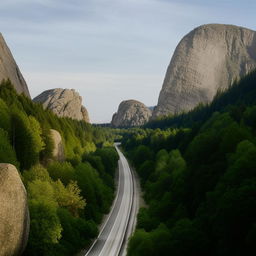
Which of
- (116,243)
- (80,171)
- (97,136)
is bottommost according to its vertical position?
(97,136)

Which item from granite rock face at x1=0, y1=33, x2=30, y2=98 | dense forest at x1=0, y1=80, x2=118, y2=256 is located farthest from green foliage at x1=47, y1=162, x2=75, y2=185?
granite rock face at x1=0, y1=33, x2=30, y2=98

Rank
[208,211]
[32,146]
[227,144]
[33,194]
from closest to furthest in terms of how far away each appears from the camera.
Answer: [208,211]
[33,194]
[227,144]
[32,146]

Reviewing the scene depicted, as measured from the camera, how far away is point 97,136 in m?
180

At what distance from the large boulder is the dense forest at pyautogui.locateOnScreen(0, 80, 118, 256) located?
5.52 meters

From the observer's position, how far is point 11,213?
97.0ft

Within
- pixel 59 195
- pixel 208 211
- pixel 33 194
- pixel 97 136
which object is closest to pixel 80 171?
pixel 59 195

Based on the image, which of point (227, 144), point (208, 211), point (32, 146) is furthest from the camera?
point (32, 146)

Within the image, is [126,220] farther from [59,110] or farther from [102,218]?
[59,110]

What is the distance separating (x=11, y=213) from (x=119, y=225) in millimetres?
32078

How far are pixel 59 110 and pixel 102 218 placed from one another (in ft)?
420

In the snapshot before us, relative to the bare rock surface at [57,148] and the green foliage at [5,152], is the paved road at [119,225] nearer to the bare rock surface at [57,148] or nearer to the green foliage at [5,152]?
the bare rock surface at [57,148]

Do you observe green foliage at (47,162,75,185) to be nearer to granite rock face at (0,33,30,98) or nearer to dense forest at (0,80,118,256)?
dense forest at (0,80,118,256)

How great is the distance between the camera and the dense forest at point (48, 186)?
37866 millimetres

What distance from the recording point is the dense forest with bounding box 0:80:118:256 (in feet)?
124
